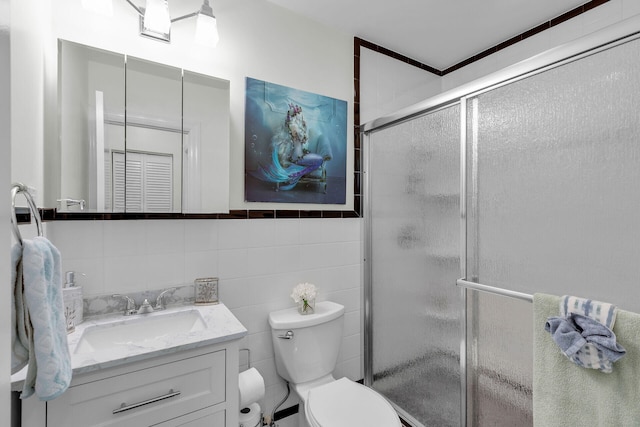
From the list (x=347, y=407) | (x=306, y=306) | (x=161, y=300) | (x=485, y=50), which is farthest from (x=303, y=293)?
(x=485, y=50)

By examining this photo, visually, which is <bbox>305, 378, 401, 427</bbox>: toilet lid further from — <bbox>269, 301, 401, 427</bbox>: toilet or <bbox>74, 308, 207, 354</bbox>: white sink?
<bbox>74, 308, 207, 354</bbox>: white sink

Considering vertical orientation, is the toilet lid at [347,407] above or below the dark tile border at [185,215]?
below

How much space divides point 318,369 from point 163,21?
178 centimetres

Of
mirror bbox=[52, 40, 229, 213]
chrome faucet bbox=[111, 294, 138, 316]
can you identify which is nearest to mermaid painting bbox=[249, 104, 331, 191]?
mirror bbox=[52, 40, 229, 213]

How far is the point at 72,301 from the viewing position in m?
1.18

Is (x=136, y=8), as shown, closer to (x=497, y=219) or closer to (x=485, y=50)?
(x=497, y=219)

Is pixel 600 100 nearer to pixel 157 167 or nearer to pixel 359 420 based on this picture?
pixel 359 420

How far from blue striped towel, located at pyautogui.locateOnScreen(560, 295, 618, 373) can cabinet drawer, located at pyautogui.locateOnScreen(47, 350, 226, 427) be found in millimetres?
1141

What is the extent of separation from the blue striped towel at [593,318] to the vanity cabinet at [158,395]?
1.10 meters

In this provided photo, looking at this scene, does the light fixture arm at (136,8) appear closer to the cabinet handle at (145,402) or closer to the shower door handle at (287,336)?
the cabinet handle at (145,402)

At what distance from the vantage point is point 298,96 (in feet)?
5.87

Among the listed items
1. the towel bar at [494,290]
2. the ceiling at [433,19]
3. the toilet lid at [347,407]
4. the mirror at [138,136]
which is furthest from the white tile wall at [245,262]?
the ceiling at [433,19]

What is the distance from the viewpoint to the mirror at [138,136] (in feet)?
4.00

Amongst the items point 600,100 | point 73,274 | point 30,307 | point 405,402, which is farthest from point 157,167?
point 405,402
